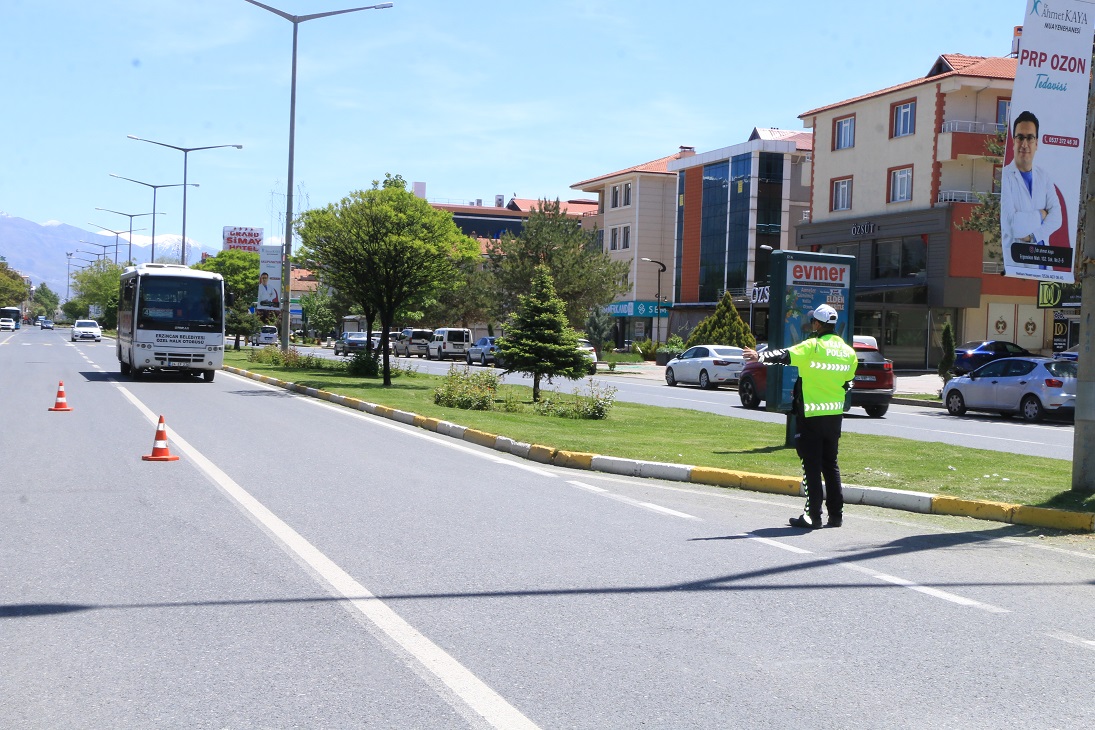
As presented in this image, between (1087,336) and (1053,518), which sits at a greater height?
(1087,336)

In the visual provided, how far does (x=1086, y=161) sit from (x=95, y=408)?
16721 millimetres

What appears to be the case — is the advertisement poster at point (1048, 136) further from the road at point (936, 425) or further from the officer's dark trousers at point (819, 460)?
the road at point (936, 425)

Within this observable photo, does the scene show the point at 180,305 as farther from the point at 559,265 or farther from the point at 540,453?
the point at 559,265

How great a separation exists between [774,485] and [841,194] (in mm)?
44608

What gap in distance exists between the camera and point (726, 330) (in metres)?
49.4

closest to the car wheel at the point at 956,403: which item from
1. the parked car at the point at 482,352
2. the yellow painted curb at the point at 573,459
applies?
the yellow painted curb at the point at 573,459

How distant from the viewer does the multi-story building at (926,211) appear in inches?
1839

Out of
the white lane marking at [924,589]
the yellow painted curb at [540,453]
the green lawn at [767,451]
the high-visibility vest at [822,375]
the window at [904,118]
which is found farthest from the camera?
the window at [904,118]

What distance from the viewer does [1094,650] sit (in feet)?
18.7

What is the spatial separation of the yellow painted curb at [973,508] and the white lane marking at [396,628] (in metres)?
6.11

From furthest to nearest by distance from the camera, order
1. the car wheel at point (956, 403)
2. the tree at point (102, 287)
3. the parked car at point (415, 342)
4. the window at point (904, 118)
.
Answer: the tree at point (102, 287) < the parked car at point (415, 342) < the window at point (904, 118) < the car wheel at point (956, 403)

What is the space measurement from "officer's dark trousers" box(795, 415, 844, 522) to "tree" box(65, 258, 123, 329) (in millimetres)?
95432

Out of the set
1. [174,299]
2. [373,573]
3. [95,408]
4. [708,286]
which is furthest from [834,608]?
[708,286]

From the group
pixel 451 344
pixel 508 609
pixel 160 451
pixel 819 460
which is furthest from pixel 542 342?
pixel 451 344
